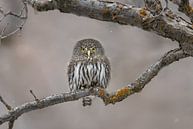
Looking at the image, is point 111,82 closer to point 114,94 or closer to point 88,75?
point 88,75

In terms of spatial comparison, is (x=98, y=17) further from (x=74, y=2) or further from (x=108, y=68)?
(x=108, y=68)

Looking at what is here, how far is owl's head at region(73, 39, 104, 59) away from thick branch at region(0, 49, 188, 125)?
1356 mm

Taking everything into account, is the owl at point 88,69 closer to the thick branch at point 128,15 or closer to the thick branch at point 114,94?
the thick branch at point 114,94

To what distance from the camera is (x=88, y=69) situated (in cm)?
465

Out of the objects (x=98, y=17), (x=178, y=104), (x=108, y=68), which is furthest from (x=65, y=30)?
(x=98, y=17)

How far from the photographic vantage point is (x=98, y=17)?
2.76 m

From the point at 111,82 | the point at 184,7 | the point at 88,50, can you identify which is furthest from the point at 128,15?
the point at 111,82

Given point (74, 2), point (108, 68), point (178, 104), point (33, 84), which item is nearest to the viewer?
point (74, 2)

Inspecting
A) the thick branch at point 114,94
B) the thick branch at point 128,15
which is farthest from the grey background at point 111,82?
the thick branch at point 128,15

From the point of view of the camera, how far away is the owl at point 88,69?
454 cm

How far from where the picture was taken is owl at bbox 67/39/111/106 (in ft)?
14.9

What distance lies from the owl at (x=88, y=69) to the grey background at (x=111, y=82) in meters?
2.31

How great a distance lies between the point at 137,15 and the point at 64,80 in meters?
4.84

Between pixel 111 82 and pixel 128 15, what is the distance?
15.3 ft
